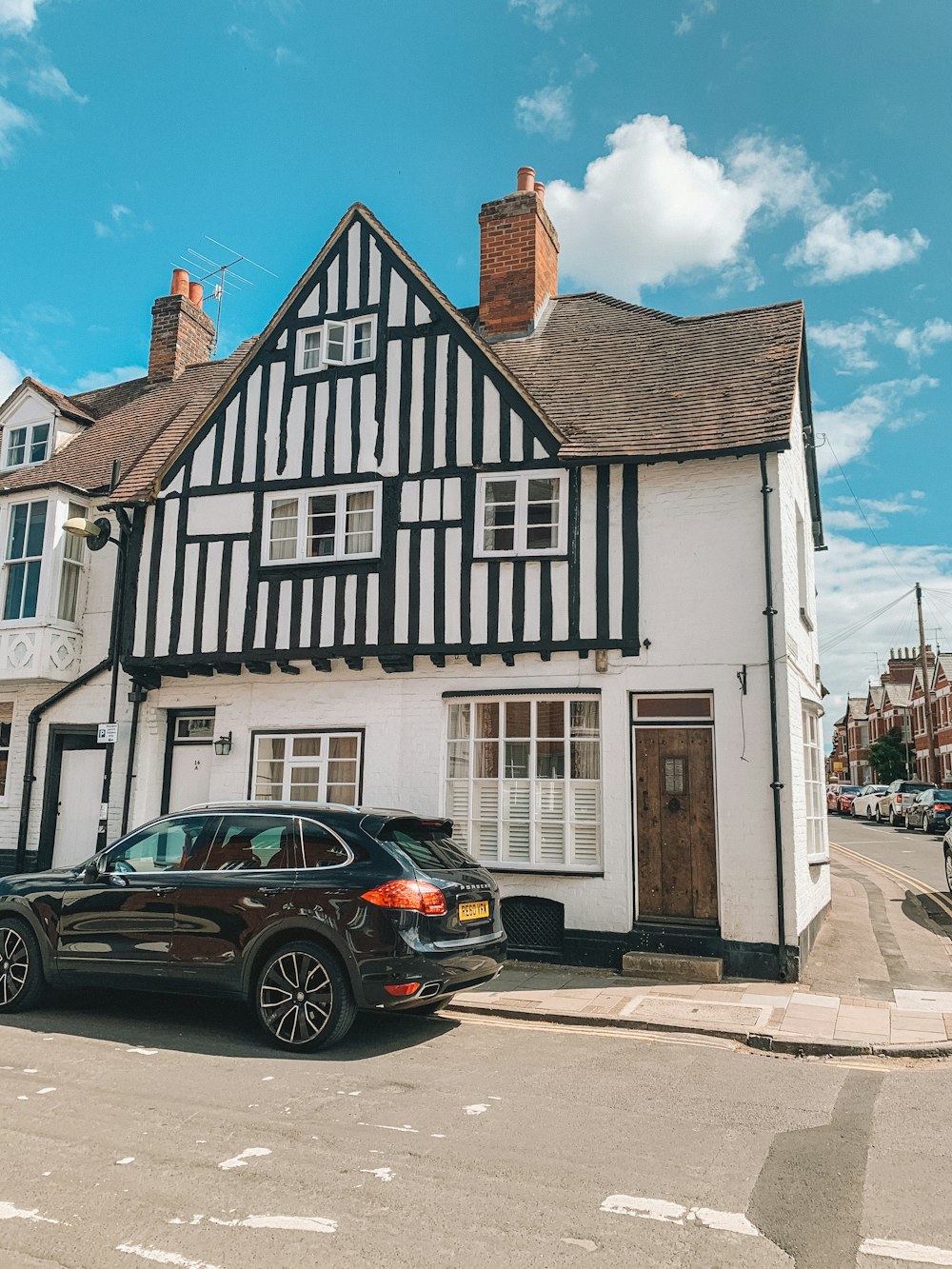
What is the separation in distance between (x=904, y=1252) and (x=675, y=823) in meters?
6.87

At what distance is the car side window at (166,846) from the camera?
7734mm

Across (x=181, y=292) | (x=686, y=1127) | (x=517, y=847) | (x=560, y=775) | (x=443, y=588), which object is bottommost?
(x=686, y=1127)

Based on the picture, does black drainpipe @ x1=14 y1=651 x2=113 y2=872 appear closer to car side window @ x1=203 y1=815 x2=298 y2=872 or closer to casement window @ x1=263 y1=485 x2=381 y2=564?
casement window @ x1=263 y1=485 x2=381 y2=564

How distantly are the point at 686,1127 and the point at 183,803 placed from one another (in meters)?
9.90

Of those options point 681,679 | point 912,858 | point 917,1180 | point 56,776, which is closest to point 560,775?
point 681,679

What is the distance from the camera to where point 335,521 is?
12.8 metres

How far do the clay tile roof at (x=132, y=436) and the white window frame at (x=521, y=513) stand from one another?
5241mm

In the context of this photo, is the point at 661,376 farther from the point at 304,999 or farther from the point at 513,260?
the point at 304,999

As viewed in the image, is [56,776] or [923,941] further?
[56,776]

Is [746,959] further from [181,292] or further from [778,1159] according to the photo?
[181,292]

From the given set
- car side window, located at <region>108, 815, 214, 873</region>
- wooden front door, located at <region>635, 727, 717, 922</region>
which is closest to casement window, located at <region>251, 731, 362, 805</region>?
wooden front door, located at <region>635, 727, 717, 922</region>

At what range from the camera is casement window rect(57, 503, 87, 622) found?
573 inches

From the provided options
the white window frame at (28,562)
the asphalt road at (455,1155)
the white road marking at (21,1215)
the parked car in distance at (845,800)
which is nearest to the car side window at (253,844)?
the asphalt road at (455,1155)

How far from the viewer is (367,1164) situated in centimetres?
459
